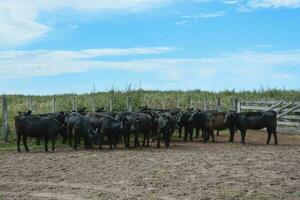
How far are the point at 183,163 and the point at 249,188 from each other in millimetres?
3948

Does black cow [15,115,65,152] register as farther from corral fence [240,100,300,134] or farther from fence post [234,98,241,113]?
fence post [234,98,241,113]

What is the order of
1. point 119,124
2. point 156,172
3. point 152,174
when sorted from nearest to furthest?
point 152,174 → point 156,172 → point 119,124

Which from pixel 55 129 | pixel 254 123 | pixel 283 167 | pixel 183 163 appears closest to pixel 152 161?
pixel 183 163

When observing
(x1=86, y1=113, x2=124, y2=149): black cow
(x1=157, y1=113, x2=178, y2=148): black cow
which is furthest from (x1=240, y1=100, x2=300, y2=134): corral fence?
(x1=86, y1=113, x2=124, y2=149): black cow

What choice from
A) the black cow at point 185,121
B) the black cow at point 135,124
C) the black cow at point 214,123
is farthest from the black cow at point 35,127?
the black cow at point 214,123

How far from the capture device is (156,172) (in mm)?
13789

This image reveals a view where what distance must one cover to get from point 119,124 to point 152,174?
21.4 feet

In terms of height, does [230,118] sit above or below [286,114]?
below

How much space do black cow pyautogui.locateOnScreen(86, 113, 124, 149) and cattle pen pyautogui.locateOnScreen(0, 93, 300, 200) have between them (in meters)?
0.61

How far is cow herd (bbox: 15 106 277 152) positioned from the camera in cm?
1938

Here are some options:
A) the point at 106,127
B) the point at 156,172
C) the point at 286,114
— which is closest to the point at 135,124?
the point at 106,127

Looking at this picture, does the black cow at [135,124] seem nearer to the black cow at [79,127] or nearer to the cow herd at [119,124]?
the cow herd at [119,124]

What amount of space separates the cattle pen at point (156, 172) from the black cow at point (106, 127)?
2.01 feet

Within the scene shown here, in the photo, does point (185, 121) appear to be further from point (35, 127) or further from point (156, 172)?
point (156, 172)
